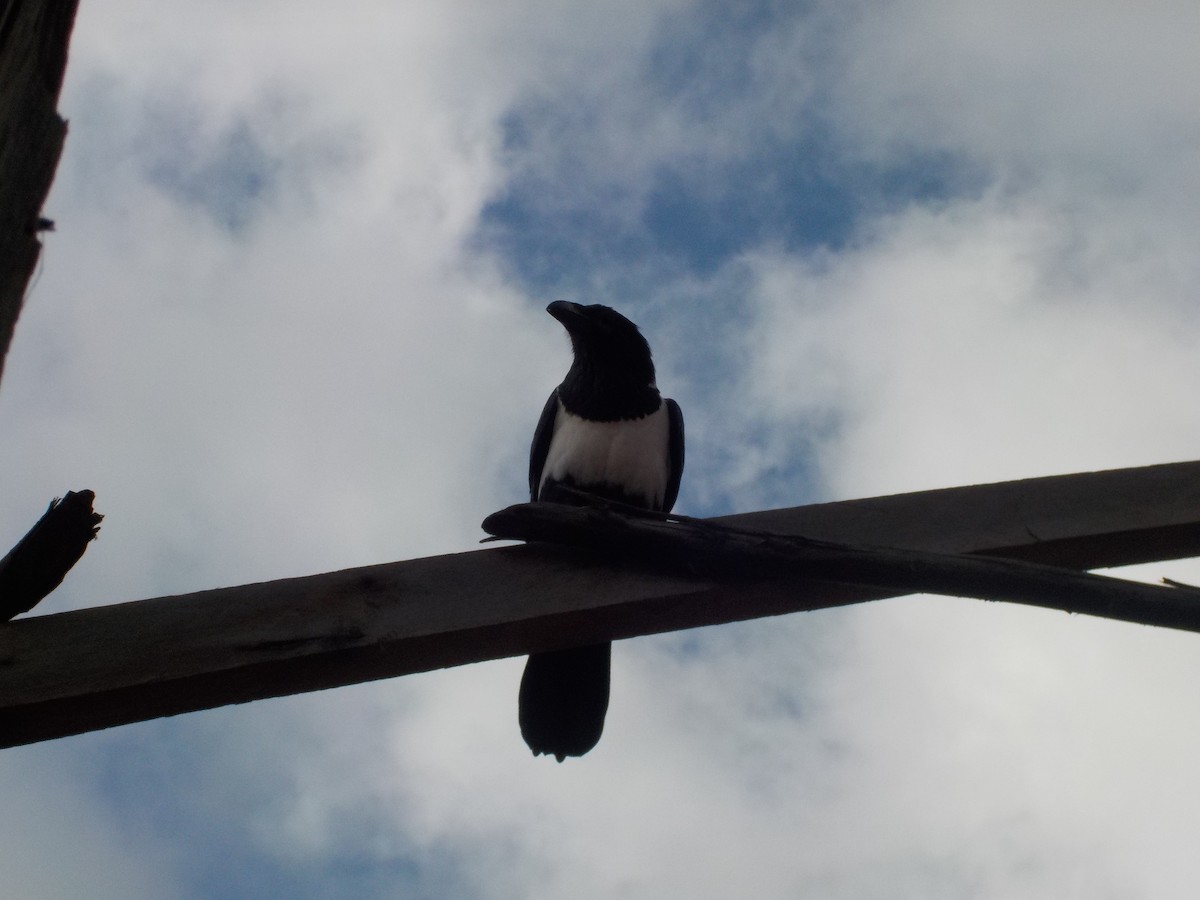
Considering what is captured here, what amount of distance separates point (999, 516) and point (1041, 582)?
0.26 metres

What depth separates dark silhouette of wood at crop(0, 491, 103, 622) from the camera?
5.59ft

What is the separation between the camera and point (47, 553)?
5.61 feet

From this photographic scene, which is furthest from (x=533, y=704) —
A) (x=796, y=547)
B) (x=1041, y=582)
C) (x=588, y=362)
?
(x=588, y=362)

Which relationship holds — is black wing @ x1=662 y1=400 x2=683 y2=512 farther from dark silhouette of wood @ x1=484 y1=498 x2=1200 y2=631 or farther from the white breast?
dark silhouette of wood @ x1=484 y1=498 x2=1200 y2=631

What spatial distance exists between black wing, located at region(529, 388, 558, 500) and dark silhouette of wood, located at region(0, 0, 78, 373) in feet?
9.41

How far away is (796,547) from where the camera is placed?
1.74 metres

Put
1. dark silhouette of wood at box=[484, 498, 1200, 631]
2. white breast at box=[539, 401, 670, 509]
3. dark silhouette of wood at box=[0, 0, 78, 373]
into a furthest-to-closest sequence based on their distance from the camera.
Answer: white breast at box=[539, 401, 670, 509] → dark silhouette of wood at box=[484, 498, 1200, 631] → dark silhouette of wood at box=[0, 0, 78, 373]

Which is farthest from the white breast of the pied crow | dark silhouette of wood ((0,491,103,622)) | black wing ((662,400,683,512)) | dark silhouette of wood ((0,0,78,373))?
dark silhouette of wood ((0,0,78,373))

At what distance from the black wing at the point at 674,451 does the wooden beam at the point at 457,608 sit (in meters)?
2.25

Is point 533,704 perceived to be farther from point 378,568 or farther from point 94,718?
point 94,718

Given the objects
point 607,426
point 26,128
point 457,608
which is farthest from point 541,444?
point 26,128

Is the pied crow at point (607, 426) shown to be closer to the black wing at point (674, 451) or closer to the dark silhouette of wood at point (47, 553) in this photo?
the black wing at point (674, 451)

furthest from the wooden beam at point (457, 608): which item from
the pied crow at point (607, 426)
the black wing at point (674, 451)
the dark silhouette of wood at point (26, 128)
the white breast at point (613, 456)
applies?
the black wing at point (674, 451)

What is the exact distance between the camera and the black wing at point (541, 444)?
421cm
